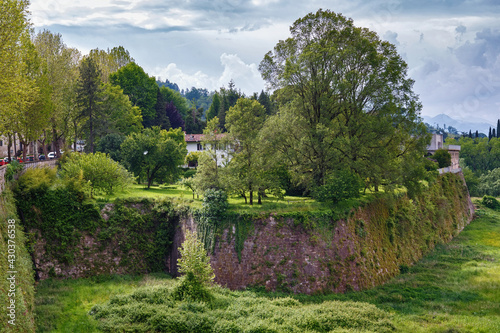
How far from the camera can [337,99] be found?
26438 millimetres

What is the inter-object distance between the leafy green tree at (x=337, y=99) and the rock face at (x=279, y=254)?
3629mm

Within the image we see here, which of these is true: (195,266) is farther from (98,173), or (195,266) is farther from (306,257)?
(98,173)

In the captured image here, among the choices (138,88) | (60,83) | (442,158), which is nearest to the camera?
(60,83)

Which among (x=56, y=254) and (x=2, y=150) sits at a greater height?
(x=2, y=150)

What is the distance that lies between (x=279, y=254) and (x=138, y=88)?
43.9 metres

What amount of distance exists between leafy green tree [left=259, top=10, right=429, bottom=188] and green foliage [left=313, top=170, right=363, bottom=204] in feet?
4.65

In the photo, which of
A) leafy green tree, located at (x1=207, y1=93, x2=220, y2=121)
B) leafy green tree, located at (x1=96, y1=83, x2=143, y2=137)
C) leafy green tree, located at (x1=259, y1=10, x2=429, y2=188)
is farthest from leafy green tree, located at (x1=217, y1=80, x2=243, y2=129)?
leafy green tree, located at (x1=259, y1=10, x2=429, y2=188)

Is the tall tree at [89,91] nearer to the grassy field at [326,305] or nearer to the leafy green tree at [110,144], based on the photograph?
the leafy green tree at [110,144]

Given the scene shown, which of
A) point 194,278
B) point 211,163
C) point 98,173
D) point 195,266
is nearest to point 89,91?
point 98,173

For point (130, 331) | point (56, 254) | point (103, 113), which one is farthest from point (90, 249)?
point (103, 113)

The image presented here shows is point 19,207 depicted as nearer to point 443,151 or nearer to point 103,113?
point 103,113

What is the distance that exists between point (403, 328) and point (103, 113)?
111ft

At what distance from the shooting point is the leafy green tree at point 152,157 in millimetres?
30484

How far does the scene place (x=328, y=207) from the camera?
72.5 feet
